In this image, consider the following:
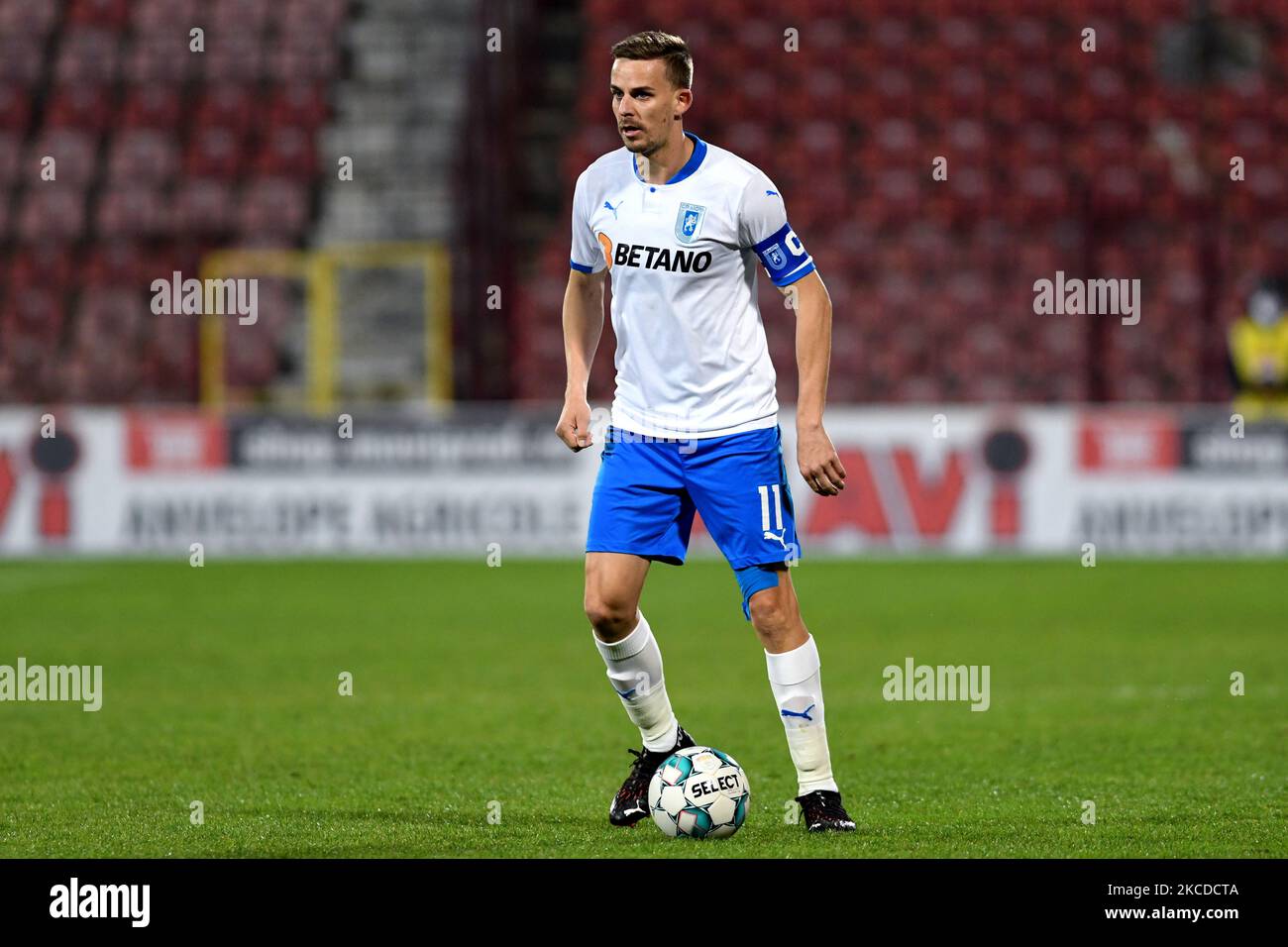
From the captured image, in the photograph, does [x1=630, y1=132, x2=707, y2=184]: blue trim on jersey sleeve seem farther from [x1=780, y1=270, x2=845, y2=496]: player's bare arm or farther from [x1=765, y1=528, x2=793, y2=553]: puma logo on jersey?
[x1=765, y1=528, x2=793, y2=553]: puma logo on jersey

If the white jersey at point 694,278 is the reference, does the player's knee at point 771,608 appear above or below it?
below

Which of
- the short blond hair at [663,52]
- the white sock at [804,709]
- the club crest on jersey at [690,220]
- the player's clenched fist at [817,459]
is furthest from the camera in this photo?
the white sock at [804,709]

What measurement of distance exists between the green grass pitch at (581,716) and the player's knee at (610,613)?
1.98 feet

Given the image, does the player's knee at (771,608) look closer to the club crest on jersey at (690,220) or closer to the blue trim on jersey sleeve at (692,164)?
the club crest on jersey at (690,220)

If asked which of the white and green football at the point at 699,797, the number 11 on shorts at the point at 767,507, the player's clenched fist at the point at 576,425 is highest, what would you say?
the player's clenched fist at the point at 576,425

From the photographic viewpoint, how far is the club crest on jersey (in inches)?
232

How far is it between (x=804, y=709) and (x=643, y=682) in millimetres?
547

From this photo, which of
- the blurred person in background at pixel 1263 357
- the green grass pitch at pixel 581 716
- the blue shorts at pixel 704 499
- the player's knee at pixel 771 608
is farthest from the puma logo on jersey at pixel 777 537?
the blurred person in background at pixel 1263 357

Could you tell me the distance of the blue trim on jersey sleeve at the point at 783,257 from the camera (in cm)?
593

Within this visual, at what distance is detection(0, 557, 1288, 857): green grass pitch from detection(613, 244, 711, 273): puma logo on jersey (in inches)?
65.3

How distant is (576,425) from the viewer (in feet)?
20.0

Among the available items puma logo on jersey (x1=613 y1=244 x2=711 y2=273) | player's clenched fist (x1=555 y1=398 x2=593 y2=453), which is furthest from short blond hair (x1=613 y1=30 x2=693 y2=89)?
player's clenched fist (x1=555 y1=398 x2=593 y2=453)
